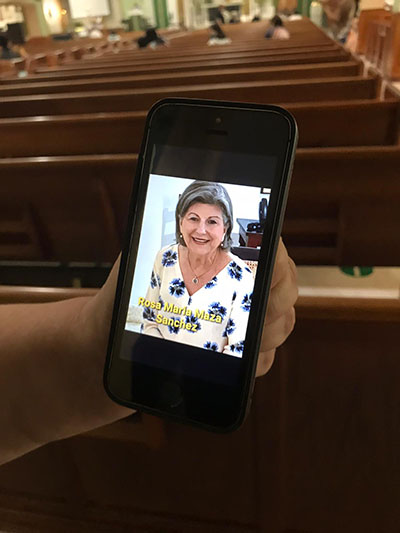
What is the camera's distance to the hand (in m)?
0.34

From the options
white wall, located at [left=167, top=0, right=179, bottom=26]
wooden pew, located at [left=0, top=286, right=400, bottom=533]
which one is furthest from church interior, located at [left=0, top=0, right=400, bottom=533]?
white wall, located at [left=167, top=0, right=179, bottom=26]

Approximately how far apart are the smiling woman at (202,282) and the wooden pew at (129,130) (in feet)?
2.71

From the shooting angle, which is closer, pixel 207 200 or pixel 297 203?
pixel 207 200

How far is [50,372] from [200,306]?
0.20 metres

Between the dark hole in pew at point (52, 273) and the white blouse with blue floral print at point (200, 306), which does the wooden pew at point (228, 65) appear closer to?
the dark hole in pew at point (52, 273)

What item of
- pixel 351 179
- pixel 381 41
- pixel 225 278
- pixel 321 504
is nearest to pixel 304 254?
pixel 351 179

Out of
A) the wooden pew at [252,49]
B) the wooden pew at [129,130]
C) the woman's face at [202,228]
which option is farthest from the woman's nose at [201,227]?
the wooden pew at [252,49]

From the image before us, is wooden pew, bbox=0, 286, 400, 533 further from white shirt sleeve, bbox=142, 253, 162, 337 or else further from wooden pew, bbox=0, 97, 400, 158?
wooden pew, bbox=0, 97, 400, 158

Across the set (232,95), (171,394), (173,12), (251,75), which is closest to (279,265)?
(171,394)

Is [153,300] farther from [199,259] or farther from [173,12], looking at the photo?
[173,12]

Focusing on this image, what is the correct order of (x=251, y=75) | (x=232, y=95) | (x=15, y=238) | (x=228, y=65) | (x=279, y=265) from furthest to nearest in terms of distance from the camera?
(x=228, y=65) → (x=251, y=75) → (x=232, y=95) → (x=15, y=238) → (x=279, y=265)

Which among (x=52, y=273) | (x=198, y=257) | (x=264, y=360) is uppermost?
(x=198, y=257)

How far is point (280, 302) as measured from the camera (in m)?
Result: 0.34

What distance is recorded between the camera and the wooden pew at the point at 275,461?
42 cm
